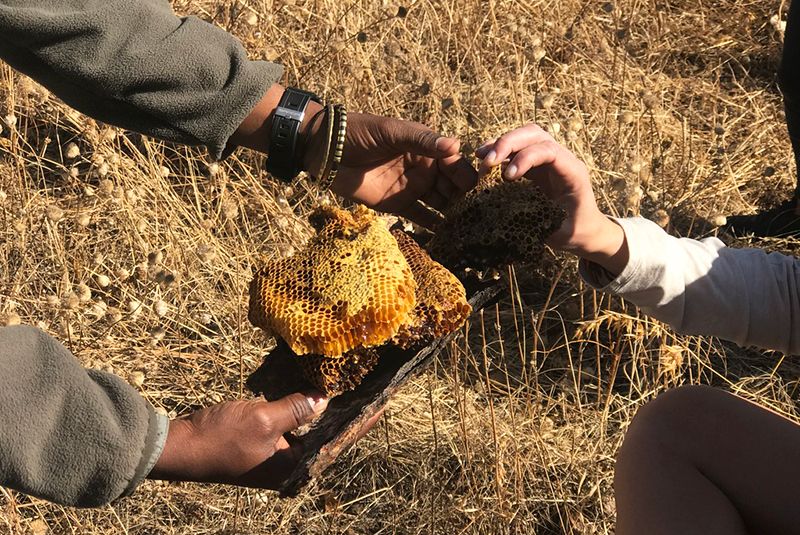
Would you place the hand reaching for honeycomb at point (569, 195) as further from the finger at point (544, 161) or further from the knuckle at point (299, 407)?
the knuckle at point (299, 407)

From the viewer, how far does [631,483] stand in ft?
7.51

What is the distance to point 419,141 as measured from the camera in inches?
92.9

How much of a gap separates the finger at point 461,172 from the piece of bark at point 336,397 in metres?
0.60

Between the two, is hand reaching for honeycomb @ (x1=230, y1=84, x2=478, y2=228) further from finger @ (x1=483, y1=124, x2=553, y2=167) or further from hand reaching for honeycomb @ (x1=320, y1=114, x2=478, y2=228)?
finger @ (x1=483, y1=124, x2=553, y2=167)

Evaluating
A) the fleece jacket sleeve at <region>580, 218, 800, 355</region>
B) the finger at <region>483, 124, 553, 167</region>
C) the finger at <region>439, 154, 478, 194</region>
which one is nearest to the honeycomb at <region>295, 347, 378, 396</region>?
the finger at <region>483, 124, 553, 167</region>

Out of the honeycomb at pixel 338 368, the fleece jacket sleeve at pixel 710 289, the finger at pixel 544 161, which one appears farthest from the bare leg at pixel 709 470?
the honeycomb at pixel 338 368

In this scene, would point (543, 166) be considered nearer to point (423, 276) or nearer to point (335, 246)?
point (423, 276)

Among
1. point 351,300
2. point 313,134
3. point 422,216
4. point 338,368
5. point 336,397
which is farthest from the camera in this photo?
point 422,216

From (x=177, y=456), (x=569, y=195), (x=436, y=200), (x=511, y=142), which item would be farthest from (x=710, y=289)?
(x=177, y=456)

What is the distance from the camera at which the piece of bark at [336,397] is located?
2.05m

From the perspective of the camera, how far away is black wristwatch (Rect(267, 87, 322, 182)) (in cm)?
240

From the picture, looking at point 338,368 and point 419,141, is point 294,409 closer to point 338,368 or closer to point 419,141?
point 338,368

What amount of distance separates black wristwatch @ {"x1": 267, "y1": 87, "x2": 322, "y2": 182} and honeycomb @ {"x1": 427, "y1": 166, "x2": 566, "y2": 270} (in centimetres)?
54

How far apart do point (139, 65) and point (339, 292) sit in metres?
0.89
